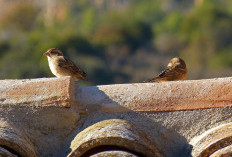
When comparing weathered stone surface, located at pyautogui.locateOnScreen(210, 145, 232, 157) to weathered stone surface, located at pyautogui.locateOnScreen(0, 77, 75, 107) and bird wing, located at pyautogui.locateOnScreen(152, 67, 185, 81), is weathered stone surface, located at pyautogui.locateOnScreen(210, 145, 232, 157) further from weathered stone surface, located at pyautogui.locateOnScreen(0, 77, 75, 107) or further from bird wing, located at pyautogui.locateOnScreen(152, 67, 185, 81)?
bird wing, located at pyautogui.locateOnScreen(152, 67, 185, 81)

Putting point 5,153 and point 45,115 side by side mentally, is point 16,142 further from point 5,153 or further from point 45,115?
point 45,115

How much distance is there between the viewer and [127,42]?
47.6m

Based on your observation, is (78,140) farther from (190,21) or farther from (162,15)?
(162,15)

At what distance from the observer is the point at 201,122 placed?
5.69 metres

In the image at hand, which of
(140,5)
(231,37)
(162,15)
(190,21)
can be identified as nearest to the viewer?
(231,37)

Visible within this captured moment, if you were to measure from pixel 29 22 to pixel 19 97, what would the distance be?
2109 inches

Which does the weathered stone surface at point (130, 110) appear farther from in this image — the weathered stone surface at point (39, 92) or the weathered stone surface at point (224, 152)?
the weathered stone surface at point (224, 152)

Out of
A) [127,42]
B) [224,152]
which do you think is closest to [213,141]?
[224,152]

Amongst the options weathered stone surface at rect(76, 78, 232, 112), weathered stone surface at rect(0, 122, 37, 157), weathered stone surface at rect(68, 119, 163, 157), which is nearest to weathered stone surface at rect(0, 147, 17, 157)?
weathered stone surface at rect(0, 122, 37, 157)

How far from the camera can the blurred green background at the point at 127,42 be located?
3509 cm

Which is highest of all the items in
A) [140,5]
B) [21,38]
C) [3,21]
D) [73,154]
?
[140,5]

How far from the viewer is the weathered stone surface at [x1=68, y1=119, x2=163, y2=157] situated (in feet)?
17.0

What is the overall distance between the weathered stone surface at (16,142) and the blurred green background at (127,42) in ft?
64.3

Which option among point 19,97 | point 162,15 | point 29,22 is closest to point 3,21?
point 29,22
